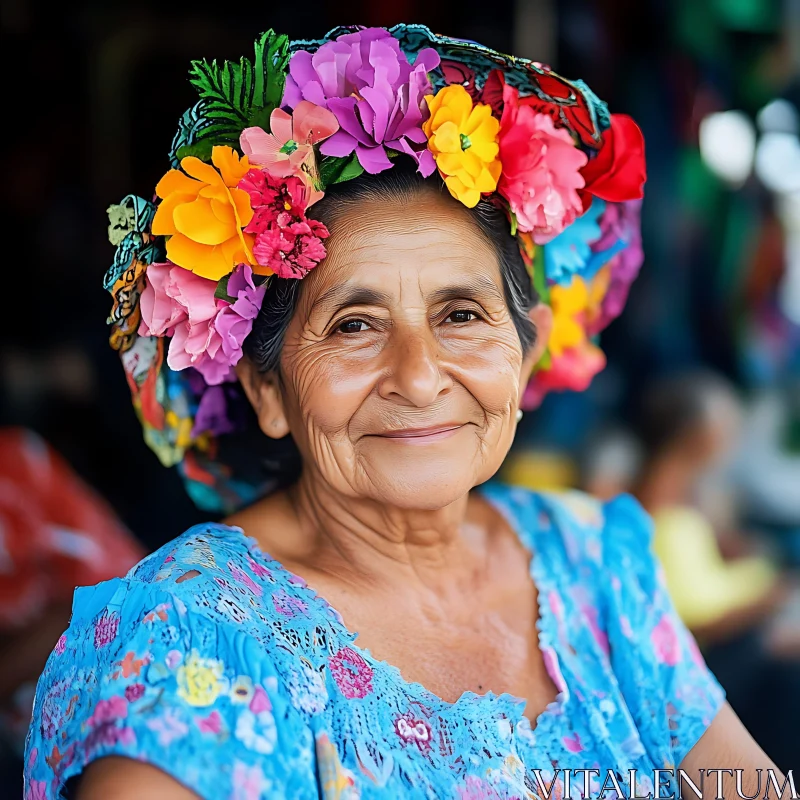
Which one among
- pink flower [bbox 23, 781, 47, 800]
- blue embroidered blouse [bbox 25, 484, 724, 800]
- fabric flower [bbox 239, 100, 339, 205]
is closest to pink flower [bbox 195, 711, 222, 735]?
blue embroidered blouse [bbox 25, 484, 724, 800]

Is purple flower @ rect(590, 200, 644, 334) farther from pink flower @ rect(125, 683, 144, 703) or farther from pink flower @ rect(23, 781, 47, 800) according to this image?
pink flower @ rect(23, 781, 47, 800)

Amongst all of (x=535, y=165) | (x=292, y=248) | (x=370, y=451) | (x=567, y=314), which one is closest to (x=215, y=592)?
(x=370, y=451)

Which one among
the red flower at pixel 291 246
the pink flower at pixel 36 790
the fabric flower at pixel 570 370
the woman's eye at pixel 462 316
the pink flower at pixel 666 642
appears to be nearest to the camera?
the pink flower at pixel 36 790

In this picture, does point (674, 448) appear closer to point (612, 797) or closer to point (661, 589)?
point (661, 589)

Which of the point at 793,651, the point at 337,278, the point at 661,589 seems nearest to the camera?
the point at 337,278

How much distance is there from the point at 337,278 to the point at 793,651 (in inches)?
120

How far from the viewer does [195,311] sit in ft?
6.30

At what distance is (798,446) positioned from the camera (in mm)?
4668

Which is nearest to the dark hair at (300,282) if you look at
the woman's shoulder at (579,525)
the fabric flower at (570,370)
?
the fabric flower at (570,370)


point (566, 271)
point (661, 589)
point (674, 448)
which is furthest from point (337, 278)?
point (674, 448)

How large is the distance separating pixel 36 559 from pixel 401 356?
7.08ft

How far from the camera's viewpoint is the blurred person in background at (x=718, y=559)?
3.94 meters

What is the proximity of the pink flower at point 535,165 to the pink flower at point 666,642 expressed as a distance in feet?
3.16

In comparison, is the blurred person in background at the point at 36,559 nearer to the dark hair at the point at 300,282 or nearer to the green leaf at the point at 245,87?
the dark hair at the point at 300,282
